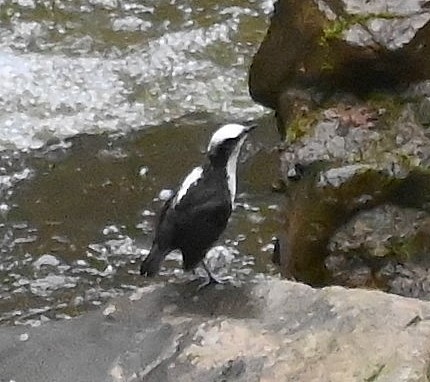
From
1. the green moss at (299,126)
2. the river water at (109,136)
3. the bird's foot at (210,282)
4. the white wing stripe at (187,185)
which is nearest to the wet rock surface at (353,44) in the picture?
the green moss at (299,126)

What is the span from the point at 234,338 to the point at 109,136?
12.4ft

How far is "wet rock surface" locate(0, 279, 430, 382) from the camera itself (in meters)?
3.17

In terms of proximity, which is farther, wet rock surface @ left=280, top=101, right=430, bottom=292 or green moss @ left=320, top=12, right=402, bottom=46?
green moss @ left=320, top=12, right=402, bottom=46

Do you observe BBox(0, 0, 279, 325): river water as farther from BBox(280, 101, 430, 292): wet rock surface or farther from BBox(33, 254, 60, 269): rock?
BBox(280, 101, 430, 292): wet rock surface

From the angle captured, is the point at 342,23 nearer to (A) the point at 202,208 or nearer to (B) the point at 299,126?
(B) the point at 299,126

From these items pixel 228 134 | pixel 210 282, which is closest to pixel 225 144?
pixel 228 134

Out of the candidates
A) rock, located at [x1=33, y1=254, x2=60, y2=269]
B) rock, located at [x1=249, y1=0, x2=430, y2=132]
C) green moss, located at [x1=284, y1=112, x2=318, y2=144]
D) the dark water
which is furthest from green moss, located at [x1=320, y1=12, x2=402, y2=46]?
rock, located at [x1=33, y1=254, x2=60, y2=269]

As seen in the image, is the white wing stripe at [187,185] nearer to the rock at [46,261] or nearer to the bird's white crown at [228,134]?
the bird's white crown at [228,134]

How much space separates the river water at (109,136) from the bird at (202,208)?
66 centimetres

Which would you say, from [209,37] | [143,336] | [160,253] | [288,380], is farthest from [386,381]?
[209,37]

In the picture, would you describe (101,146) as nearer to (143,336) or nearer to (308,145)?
(308,145)

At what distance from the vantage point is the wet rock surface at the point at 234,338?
3.17 m

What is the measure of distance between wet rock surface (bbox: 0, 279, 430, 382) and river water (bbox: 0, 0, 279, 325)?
812 mm

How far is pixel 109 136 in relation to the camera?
706 cm
